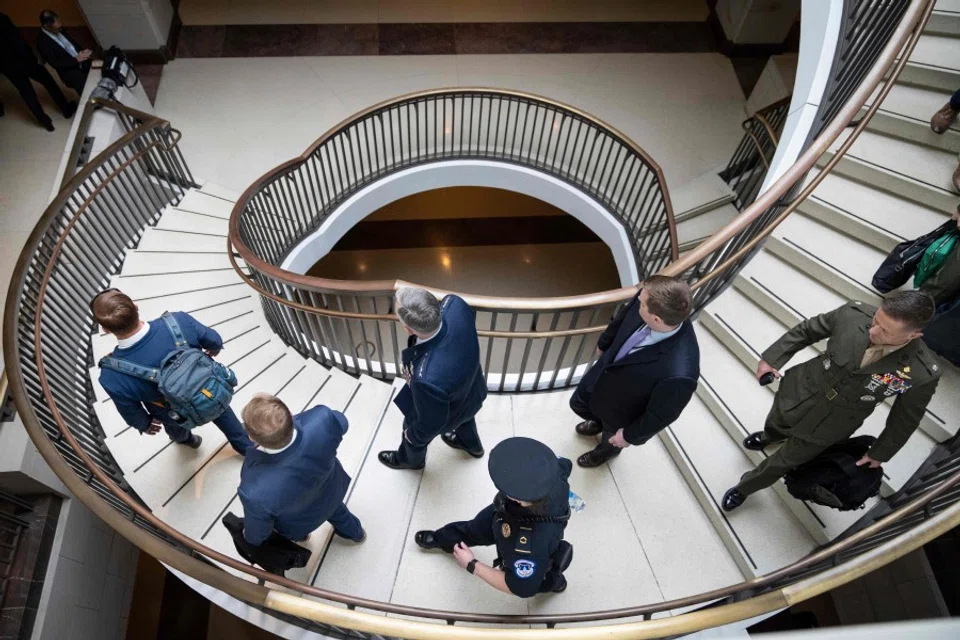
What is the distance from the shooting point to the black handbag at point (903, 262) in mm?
3580

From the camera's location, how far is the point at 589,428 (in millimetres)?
4121

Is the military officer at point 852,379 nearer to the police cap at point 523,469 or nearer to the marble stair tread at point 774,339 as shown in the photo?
the marble stair tread at point 774,339

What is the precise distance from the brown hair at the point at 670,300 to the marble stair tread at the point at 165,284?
4.77 meters

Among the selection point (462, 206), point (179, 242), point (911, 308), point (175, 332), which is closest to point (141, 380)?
point (175, 332)

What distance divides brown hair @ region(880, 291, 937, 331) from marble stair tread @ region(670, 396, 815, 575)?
1541 millimetres

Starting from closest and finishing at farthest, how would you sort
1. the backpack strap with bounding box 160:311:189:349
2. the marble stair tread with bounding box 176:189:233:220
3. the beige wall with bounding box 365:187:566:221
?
the backpack strap with bounding box 160:311:189:349, the marble stair tread with bounding box 176:189:233:220, the beige wall with bounding box 365:187:566:221

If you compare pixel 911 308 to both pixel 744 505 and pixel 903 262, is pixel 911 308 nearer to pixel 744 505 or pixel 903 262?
pixel 903 262

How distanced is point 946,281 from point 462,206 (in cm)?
884

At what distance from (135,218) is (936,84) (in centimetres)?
761

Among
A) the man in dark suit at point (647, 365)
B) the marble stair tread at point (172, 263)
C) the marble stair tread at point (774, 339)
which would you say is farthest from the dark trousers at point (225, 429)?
the marble stair tread at point (774, 339)

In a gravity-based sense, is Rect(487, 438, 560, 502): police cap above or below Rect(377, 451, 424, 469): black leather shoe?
below

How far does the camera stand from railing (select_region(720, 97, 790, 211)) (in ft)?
22.9

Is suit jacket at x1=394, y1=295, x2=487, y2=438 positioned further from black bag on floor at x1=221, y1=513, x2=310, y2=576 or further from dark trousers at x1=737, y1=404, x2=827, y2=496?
dark trousers at x1=737, y1=404, x2=827, y2=496

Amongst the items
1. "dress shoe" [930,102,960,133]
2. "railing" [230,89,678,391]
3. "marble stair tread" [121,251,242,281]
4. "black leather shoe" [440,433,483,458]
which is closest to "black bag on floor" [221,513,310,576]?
"black leather shoe" [440,433,483,458]
